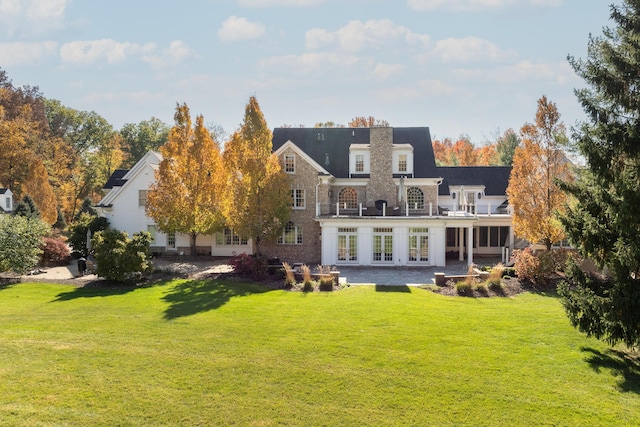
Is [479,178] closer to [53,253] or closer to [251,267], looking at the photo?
[251,267]

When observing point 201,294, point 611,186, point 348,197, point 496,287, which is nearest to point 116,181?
point 348,197

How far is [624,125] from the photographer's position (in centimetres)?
917

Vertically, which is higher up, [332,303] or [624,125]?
[624,125]

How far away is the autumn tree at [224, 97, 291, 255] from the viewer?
74.6ft

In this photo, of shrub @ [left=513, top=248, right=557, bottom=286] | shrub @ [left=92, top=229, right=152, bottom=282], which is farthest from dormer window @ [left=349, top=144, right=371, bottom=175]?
shrub @ [left=92, top=229, right=152, bottom=282]

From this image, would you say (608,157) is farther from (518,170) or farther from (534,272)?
(518,170)

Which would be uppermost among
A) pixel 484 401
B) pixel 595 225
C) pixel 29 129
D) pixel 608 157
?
pixel 29 129

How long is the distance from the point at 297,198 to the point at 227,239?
19.9 ft

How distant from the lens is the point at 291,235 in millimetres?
27438

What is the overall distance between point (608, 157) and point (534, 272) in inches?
438

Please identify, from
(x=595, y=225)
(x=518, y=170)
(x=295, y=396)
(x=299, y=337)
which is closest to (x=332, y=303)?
(x=299, y=337)

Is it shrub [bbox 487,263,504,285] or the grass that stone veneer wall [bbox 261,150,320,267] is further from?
the grass

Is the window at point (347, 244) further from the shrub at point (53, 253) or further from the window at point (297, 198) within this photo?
the shrub at point (53, 253)

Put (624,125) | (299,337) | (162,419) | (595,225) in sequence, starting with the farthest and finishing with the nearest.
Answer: (299,337)
(595,225)
(624,125)
(162,419)
